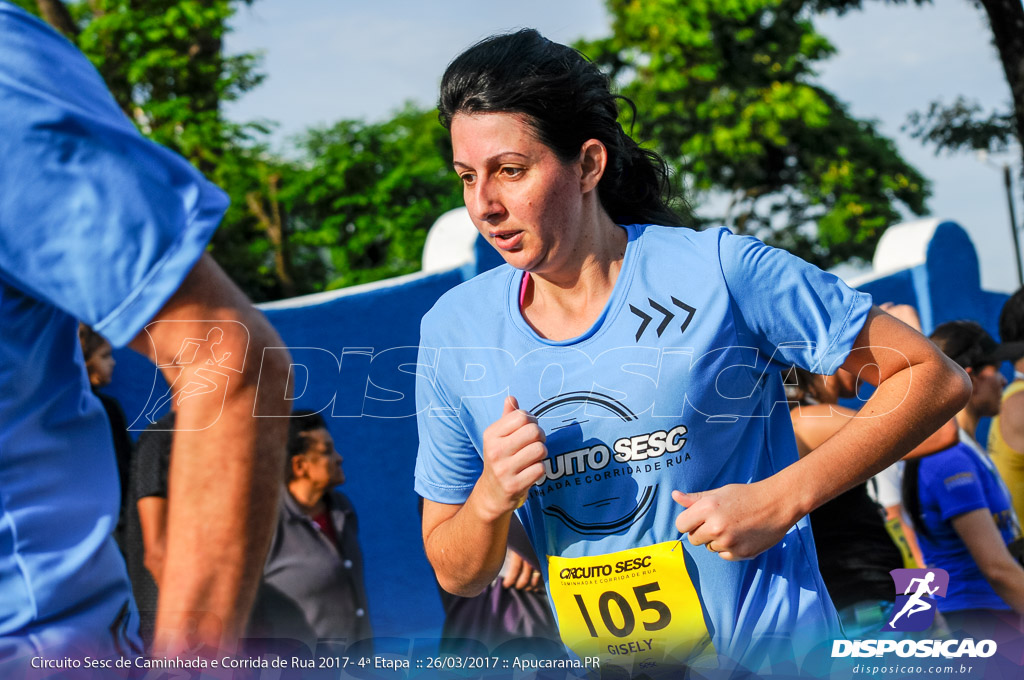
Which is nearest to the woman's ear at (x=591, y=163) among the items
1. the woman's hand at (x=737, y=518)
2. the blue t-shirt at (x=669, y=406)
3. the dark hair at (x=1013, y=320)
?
the blue t-shirt at (x=669, y=406)

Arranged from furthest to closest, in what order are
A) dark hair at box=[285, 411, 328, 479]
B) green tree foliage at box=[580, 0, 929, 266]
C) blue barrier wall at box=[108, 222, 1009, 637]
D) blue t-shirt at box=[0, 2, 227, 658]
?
green tree foliage at box=[580, 0, 929, 266] < blue barrier wall at box=[108, 222, 1009, 637] < dark hair at box=[285, 411, 328, 479] < blue t-shirt at box=[0, 2, 227, 658]

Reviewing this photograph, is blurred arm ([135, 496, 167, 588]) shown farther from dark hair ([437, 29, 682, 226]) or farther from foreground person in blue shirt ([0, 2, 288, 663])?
foreground person in blue shirt ([0, 2, 288, 663])

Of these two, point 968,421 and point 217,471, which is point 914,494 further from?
point 217,471

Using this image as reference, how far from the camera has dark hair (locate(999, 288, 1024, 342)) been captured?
3938 millimetres

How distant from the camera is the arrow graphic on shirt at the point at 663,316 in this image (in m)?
1.62

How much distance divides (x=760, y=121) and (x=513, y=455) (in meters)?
18.9

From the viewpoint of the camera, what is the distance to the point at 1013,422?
146 inches

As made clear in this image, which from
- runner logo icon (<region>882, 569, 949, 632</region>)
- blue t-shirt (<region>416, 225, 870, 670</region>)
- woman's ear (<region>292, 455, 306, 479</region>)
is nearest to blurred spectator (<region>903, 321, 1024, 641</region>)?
runner logo icon (<region>882, 569, 949, 632</region>)

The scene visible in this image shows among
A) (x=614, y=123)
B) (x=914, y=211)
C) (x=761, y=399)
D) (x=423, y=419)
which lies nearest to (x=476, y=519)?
(x=423, y=419)

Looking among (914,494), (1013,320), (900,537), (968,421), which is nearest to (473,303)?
(914,494)

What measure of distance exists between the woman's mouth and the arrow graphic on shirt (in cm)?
23

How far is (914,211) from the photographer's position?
20.5m

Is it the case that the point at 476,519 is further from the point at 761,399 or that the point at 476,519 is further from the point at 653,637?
the point at 761,399

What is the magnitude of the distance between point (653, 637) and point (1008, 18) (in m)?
8.54
